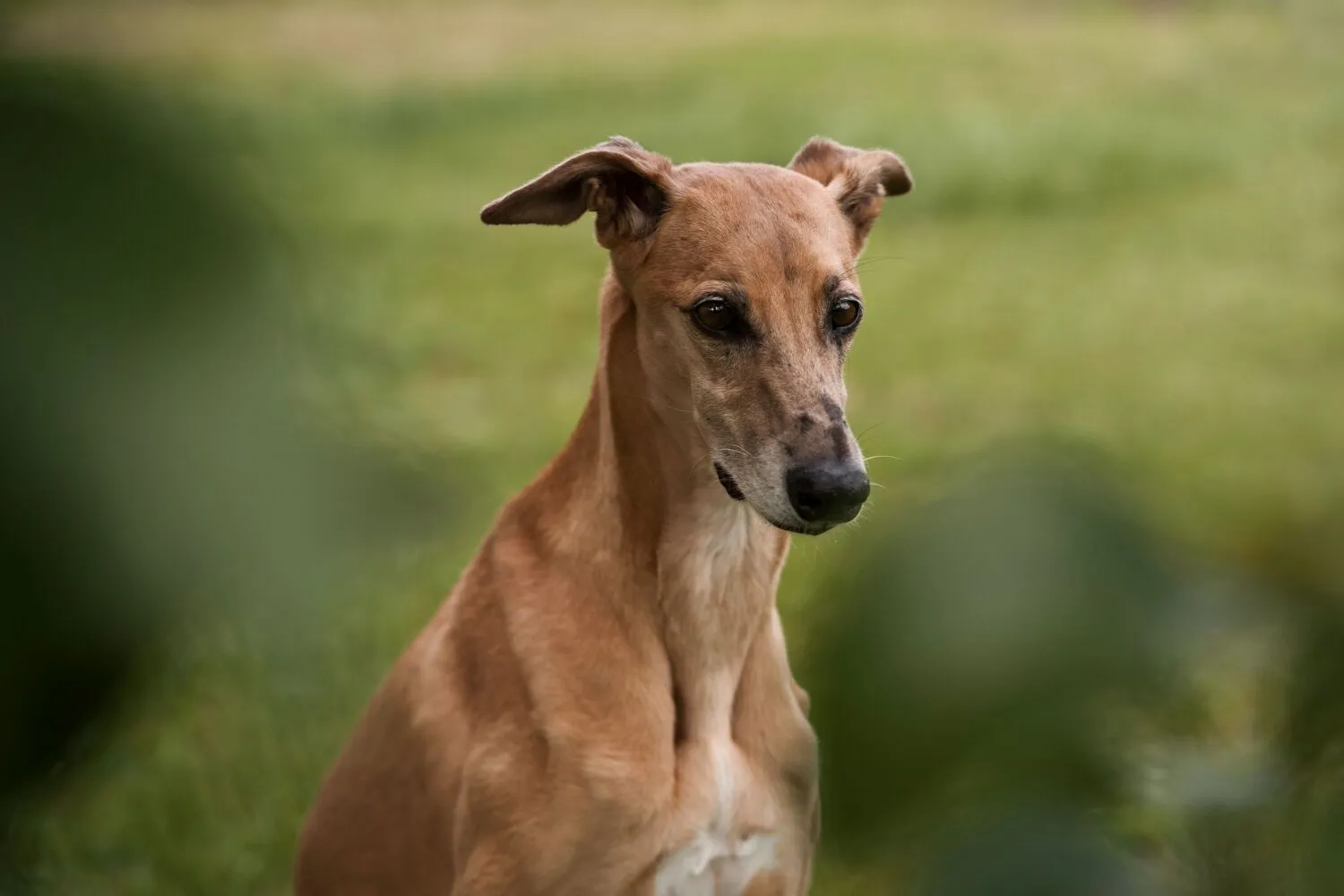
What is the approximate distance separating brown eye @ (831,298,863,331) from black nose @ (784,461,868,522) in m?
0.29

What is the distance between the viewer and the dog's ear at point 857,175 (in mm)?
2410

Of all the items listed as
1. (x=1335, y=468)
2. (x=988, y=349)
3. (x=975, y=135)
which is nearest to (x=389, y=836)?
(x=1335, y=468)

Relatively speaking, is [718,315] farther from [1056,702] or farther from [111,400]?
[111,400]

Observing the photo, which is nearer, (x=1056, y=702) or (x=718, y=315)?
(x=1056, y=702)

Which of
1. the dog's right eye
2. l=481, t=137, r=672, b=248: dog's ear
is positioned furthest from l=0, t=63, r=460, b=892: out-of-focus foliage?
the dog's right eye

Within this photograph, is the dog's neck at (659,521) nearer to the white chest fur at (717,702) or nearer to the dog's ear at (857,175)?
the white chest fur at (717,702)

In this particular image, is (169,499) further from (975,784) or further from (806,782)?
(806,782)

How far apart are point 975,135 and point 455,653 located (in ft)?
21.0

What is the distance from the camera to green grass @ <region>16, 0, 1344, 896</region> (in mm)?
890

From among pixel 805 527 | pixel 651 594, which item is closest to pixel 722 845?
pixel 651 594

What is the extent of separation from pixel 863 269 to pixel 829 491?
38.1 inches

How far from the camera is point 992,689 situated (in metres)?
0.71

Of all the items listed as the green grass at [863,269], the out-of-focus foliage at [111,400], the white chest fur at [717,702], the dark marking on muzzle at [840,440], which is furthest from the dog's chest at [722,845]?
the out-of-focus foliage at [111,400]

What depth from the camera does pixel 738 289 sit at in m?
2.23
